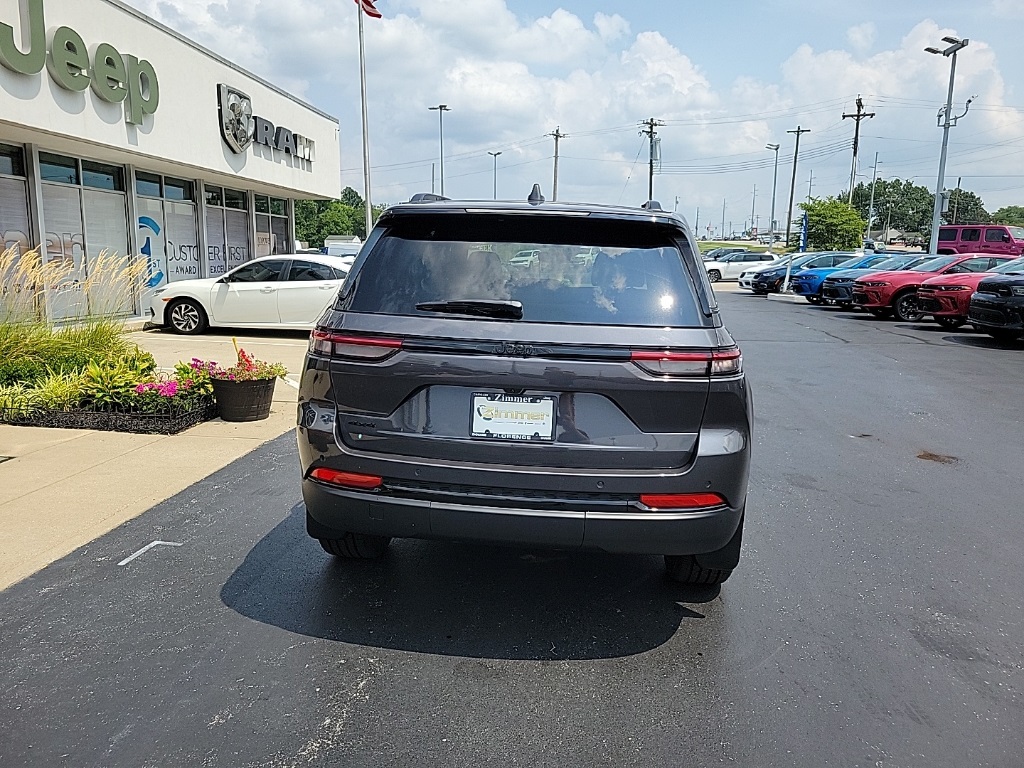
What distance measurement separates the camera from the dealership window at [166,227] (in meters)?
16.5

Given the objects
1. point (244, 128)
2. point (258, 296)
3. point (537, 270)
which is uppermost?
point (244, 128)

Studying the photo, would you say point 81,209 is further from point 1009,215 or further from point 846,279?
point 1009,215

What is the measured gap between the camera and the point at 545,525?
10.1ft

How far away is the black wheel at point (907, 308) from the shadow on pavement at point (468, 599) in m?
17.8

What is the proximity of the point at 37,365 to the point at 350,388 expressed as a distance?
6.20 meters

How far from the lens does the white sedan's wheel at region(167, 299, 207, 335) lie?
14.5 m

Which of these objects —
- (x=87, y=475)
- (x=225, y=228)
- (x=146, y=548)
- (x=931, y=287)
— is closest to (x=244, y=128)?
(x=225, y=228)

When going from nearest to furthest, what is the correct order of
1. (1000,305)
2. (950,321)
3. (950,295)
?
(1000,305) → (950,295) → (950,321)

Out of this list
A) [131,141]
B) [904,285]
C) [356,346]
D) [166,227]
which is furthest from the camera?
[904,285]

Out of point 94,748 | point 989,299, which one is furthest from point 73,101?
point 989,299

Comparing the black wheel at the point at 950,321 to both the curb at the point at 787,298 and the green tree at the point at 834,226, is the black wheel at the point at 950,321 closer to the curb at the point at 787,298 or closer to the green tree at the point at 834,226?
the curb at the point at 787,298

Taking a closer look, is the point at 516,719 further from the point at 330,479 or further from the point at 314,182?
the point at 314,182

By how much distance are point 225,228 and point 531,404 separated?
19.1 meters

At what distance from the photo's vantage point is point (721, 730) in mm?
2779
